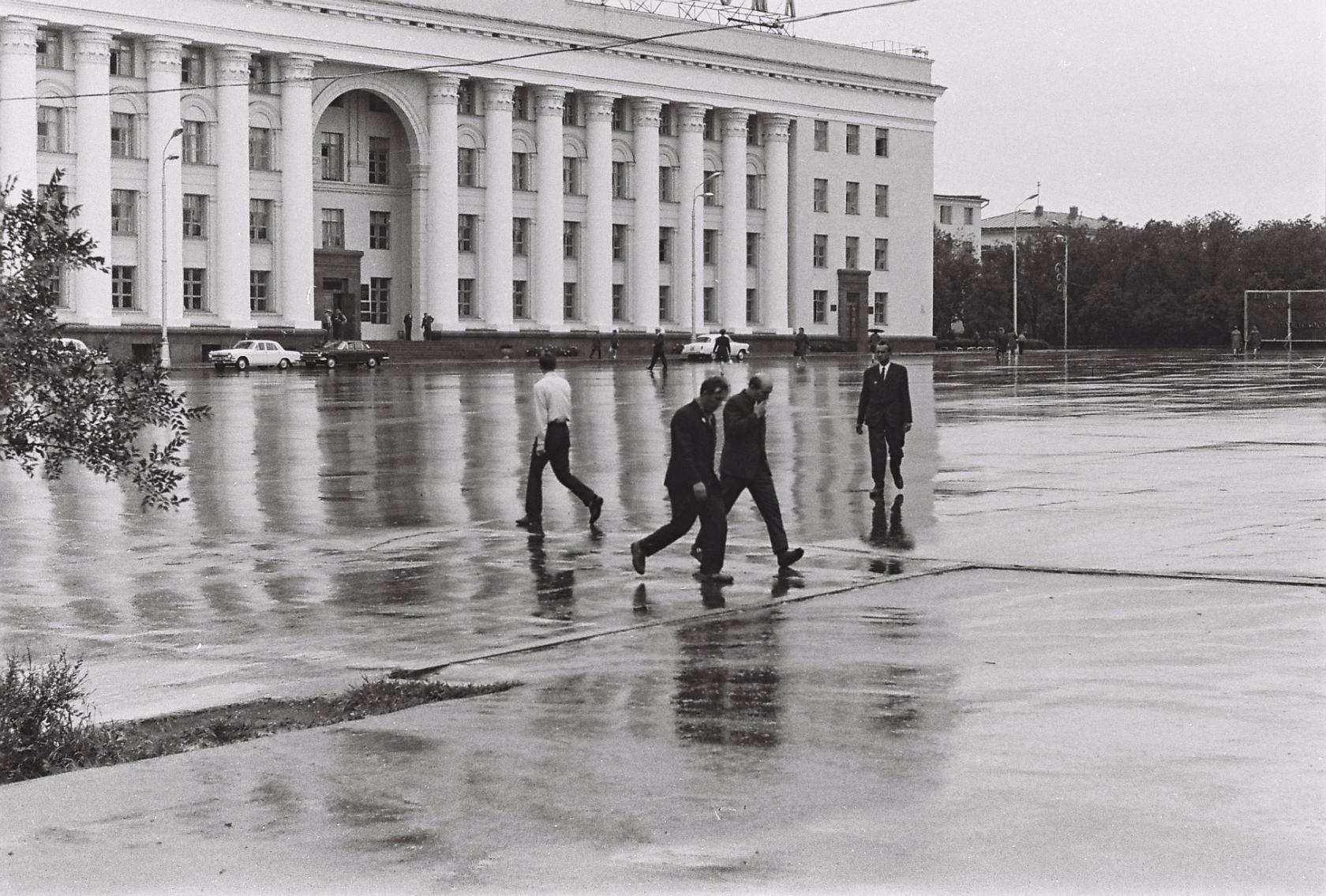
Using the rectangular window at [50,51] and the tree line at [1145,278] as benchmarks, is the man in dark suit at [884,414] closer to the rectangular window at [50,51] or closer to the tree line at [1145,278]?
the rectangular window at [50,51]

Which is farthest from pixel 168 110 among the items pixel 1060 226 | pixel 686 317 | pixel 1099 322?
pixel 1060 226

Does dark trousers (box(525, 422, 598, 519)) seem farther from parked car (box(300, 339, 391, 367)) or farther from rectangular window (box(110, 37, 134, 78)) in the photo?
rectangular window (box(110, 37, 134, 78))

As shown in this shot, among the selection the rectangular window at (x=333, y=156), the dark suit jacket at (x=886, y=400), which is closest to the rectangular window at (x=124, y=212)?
the rectangular window at (x=333, y=156)

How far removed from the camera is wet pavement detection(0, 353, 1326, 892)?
643 centimetres

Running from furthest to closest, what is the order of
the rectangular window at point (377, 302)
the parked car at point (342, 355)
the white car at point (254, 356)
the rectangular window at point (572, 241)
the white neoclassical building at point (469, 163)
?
1. the rectangular window at point (572, 241)
2. the rectangular window at point (377, 302)
3. the white neoclassical building at point (469, 163)
4. the parked car at point (342, 355)
5. the white car at point (254, 356)

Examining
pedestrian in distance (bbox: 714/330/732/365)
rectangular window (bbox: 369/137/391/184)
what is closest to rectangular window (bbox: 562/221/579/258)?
pedestrian in distance (bbox: 714/330/732/365)

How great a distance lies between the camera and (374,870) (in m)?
6.20

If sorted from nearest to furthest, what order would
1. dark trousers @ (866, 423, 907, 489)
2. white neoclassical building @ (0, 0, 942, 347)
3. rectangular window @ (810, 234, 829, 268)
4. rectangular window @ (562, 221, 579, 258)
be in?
dark trousers @ (866, 423, 907, 489)
white neoclassical building @ (0, 0, 942, 347)
rectangular window @ (562, 221, 579, 258)
rectangular window @ (810, 234, 829, 268)

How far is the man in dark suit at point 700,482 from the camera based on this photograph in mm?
13992

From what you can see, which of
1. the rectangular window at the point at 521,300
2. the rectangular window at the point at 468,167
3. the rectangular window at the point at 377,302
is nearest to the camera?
the rectangular window at the point at 377,302

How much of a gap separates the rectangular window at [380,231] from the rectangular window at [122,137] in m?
13.9

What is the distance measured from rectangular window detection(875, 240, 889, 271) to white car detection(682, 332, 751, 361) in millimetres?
15710

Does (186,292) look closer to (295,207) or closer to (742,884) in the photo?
(295,207)

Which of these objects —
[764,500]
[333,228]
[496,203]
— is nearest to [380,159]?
[333,228]
